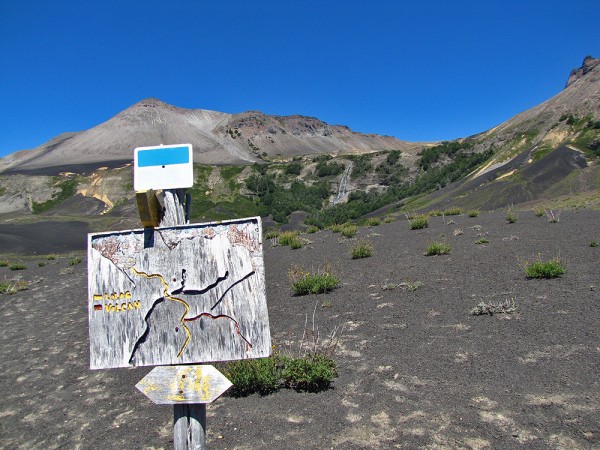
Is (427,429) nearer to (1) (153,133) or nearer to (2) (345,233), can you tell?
(2) (345,233)

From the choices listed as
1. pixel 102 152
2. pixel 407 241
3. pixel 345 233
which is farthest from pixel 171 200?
pixel 102 152

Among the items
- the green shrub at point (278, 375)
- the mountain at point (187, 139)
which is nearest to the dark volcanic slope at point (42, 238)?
the green shrub at point (278, 375)

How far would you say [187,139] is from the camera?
4636 inches

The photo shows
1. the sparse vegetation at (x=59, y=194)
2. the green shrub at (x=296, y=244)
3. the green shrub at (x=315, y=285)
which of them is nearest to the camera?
the green shrub at (x=315, y=285)

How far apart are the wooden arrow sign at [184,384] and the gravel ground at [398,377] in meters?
2.20

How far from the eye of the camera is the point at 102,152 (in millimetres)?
113312

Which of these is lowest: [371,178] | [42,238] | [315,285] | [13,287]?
[13,287]

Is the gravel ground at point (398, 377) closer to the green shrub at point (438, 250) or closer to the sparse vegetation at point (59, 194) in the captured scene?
the green shrub at point (438, 250)

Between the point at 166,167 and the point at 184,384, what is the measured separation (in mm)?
1296

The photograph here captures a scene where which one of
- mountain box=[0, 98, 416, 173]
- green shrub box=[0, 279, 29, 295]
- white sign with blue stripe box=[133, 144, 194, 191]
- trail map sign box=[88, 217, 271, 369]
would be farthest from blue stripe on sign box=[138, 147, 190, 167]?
mountain box=[0, 98, 416, 173]

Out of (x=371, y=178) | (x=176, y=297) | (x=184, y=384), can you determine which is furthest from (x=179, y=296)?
(x=371, y=178)

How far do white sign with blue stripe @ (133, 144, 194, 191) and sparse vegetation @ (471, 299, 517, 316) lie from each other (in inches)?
251

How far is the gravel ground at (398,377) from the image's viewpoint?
457 centimetres

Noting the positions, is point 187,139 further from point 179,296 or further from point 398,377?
point 179,296
